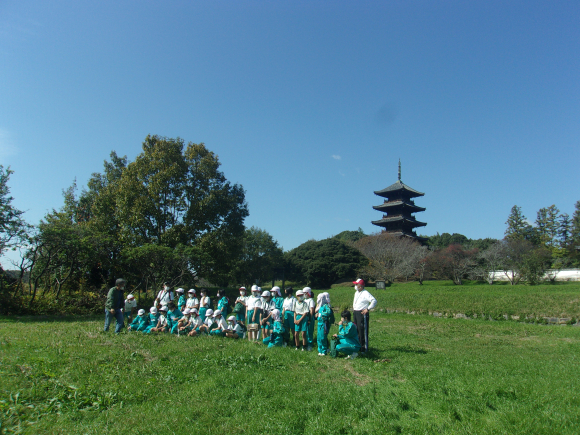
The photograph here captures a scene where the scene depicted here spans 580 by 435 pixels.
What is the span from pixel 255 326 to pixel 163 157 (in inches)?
665

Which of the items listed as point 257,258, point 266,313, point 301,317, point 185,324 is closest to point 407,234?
point 257,258

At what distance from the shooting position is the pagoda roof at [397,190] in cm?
5290

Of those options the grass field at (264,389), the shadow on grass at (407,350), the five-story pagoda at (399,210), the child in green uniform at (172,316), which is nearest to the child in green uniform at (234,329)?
the grass field at (264,389)

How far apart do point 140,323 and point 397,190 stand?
4643 cm

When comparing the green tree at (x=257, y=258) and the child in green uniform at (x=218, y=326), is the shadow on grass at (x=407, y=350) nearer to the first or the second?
the child in green uniform at (x=218, y=326)

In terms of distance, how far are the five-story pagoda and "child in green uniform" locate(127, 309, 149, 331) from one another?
42.9 m

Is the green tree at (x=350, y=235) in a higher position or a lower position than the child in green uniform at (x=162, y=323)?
higher

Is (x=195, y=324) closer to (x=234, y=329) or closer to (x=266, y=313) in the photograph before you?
(x=234, y=329)

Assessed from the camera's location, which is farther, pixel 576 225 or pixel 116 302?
pixel 576 225

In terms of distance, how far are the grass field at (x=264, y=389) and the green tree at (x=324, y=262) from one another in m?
36.7

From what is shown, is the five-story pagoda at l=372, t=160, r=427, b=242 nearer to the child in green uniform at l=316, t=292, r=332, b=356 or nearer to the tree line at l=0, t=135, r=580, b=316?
the tree line at l=0, t=135, r=580, b=316

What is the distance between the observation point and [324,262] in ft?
152

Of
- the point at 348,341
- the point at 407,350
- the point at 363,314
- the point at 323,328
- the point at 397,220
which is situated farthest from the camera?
the point at 397,220

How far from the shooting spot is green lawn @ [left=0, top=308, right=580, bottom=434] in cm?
456
